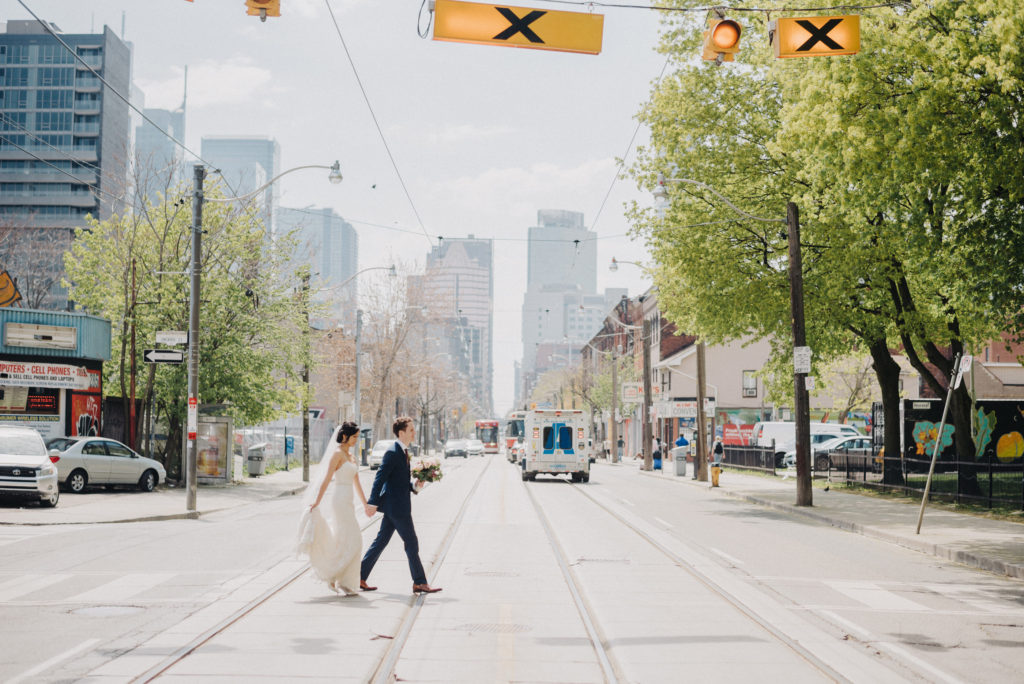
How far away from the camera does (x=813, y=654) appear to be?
7996 mm

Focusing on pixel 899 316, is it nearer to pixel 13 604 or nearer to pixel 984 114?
pixel 984 114

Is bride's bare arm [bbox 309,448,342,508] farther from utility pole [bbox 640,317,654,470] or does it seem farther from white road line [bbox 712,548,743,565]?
utility pole [bbox 640,317,654,470]

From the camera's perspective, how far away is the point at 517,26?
32.6ft

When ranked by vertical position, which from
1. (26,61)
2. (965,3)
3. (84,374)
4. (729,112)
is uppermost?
(26,61)

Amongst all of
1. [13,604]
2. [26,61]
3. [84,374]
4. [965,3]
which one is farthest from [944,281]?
[26,61]

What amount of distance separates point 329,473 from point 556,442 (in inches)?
1106

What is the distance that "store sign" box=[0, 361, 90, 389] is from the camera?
1123 inches

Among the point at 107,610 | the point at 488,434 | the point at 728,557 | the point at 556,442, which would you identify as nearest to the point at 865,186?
the point at 728,557

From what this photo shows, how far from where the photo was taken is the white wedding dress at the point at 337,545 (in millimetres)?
10367

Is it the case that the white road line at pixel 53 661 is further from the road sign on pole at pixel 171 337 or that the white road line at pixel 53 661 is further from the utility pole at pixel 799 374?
the utility pole at pixel 799 374

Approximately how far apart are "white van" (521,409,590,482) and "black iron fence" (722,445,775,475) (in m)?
9.49

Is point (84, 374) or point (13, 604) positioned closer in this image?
point (13, 604)

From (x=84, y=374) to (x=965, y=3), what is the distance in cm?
2533

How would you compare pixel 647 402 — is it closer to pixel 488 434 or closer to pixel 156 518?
pixel 156 518
